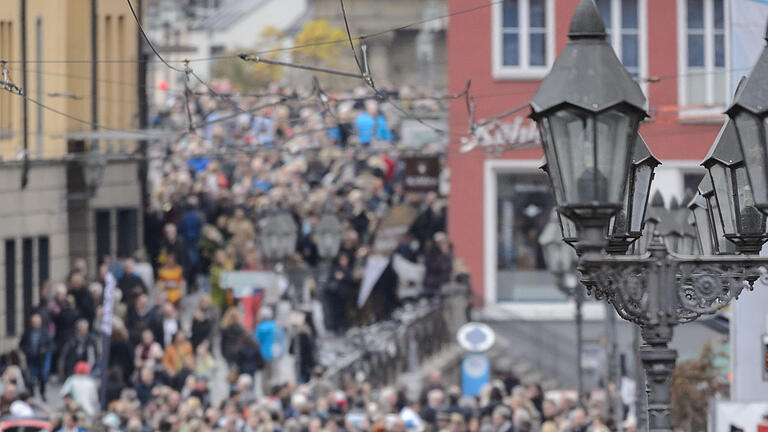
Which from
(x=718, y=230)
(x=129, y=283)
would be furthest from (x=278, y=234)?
(x=718, y=230)

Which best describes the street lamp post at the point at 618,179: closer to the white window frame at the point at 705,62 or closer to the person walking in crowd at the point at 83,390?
the person walking in crowd at the point at 83,390

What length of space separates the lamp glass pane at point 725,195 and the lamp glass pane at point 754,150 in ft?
4.10

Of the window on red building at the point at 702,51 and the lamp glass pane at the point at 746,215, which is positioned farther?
the window on red building at the point at 702,51

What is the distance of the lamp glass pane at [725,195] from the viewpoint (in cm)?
1053

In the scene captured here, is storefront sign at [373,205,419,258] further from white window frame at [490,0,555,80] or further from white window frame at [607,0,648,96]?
white window frame at [607,0,648,96]

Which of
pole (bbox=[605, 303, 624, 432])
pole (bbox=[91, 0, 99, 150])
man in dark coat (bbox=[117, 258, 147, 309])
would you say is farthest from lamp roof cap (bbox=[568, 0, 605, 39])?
pole (bbox=[91, 0, 99, 150])

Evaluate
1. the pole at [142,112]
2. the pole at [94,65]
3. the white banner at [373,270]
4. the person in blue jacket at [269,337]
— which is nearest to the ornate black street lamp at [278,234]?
the person in blue jacket at [269,337]

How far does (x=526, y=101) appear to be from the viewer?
33656mm

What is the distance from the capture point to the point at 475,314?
1356 inches

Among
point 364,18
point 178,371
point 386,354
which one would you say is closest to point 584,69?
point 178,371

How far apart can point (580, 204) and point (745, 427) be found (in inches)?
353

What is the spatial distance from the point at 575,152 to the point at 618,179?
0.22 meters

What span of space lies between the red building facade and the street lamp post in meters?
23.2

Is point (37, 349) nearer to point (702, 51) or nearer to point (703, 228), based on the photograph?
point (702, 51)
